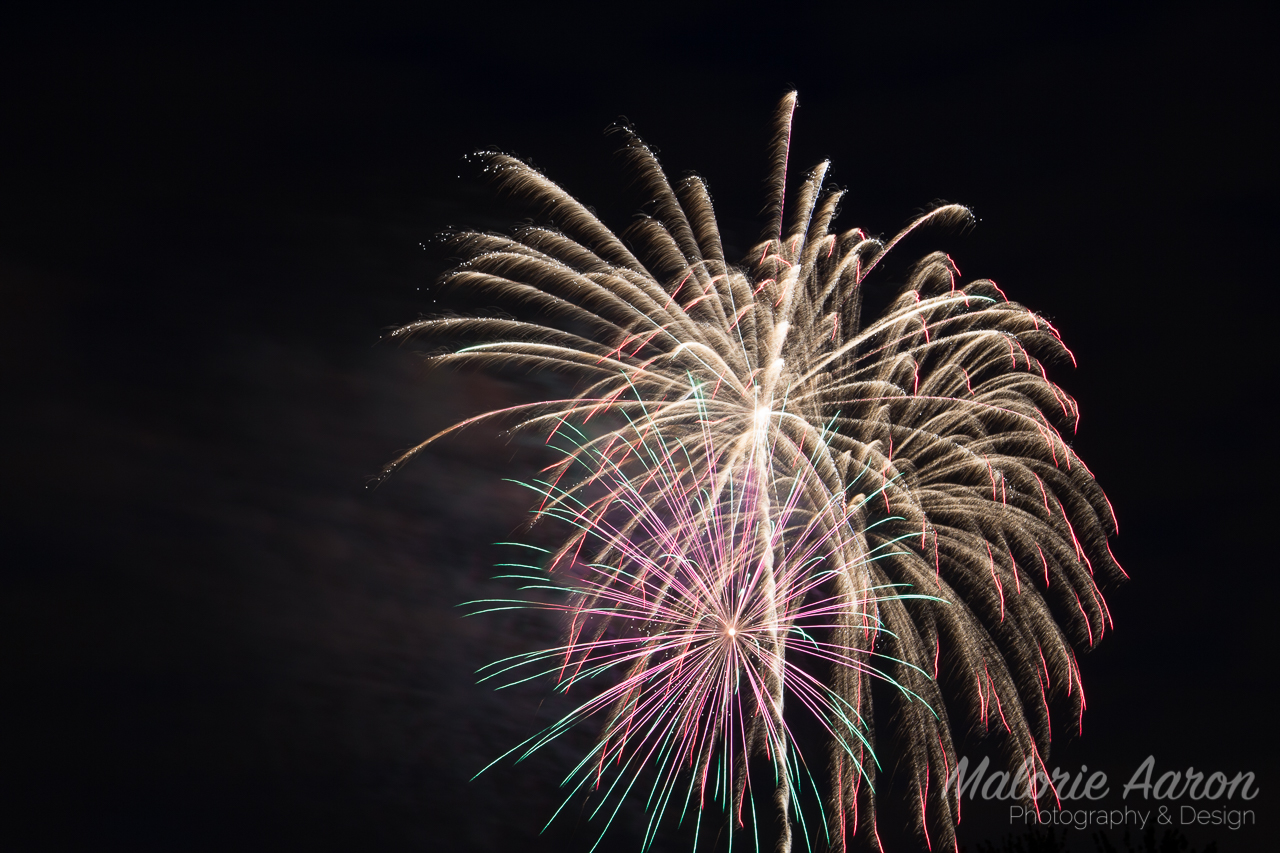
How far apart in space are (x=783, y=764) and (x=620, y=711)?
3.11 metres

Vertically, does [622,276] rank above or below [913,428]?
above

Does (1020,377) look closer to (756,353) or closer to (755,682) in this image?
(756,353)

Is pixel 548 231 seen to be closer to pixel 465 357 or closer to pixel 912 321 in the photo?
pixel 465 357

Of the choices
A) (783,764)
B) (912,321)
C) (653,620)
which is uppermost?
(912,321)

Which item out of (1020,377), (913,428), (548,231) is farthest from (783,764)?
(548,231)

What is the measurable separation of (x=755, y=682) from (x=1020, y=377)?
7.48m

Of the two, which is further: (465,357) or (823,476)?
(465,357)

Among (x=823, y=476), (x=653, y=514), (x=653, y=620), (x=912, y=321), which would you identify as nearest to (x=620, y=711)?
(x=653, y=620)

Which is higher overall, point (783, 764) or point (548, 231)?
point (548, 231)

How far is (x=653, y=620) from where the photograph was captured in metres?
21.8

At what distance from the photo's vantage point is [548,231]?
2241cm

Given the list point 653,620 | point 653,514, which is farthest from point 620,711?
point 653,514

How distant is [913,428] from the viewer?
867 inches

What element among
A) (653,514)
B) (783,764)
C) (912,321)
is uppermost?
(912,321)
